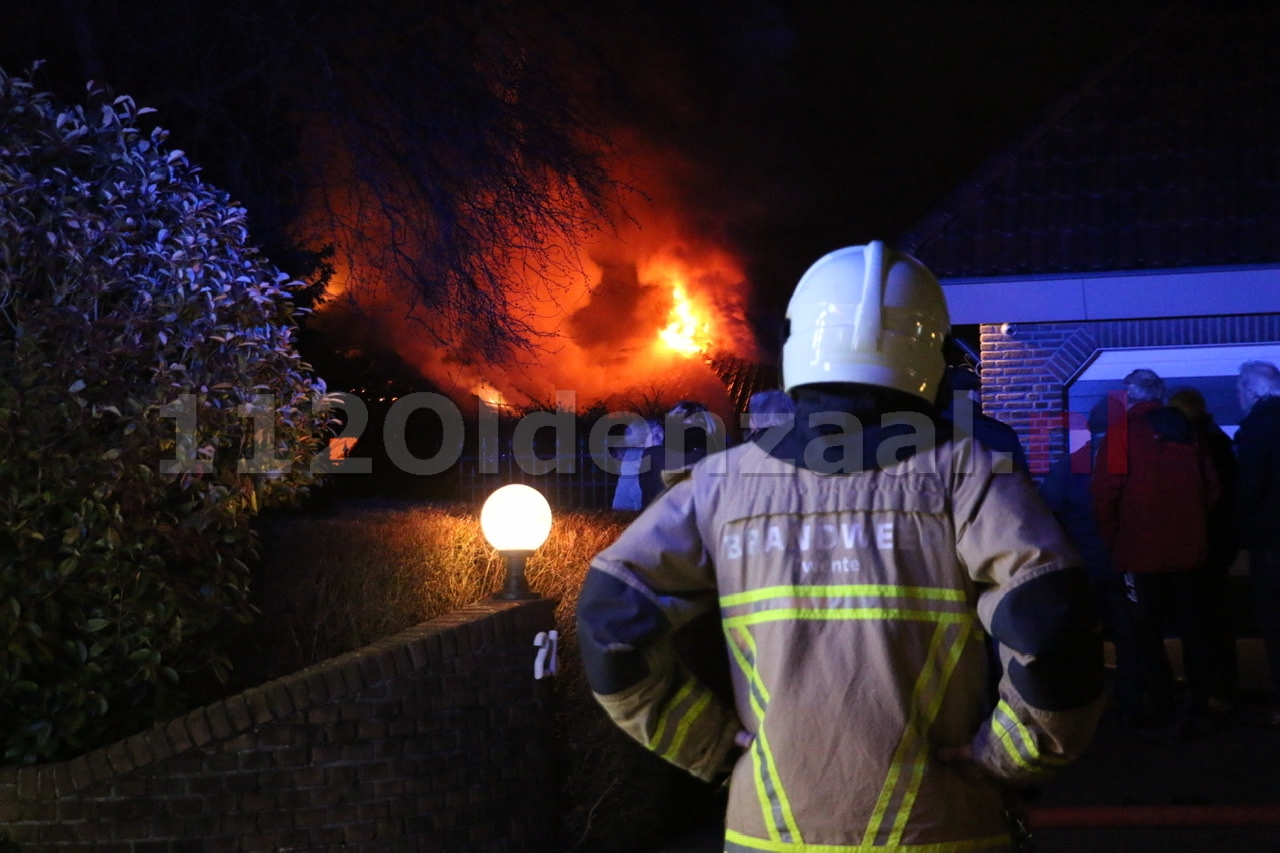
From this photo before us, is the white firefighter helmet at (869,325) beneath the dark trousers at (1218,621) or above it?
above

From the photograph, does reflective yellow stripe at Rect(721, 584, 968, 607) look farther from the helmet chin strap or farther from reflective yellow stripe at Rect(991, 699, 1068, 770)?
the helmet chin strap

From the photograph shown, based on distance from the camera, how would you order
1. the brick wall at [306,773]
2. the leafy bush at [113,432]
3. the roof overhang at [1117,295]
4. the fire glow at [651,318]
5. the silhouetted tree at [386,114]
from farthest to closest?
the fire glow at [651,318] → the roof overhang at [1117,295] → the silhouetted tree at [386,114] → the leafy bush at [113,432] → the brick wall at [306,773]

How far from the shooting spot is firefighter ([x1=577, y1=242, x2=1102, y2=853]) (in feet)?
6.51

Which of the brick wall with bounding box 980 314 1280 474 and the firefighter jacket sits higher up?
the brick wall with bounding box 980 314 1280 474

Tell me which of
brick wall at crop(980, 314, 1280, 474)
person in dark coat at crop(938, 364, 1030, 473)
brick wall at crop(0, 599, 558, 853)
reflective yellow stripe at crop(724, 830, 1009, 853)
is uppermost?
brick wall at crop(980, 314, 1280, 474)

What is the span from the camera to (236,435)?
479 cm

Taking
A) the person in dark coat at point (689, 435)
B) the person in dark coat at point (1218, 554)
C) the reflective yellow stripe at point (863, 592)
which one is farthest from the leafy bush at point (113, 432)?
the person in dark coat at point (1218, 554)

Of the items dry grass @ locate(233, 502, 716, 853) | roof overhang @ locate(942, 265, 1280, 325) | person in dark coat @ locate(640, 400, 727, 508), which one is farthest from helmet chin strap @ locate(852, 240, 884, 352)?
roof overhang @ locate(942, 265, 1280, 325)

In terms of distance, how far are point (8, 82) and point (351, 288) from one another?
13.1 ft

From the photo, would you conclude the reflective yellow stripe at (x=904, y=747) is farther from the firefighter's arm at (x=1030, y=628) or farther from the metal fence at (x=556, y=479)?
the metal fence at (x=556, y=479)

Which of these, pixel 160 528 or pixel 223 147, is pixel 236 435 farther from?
pixel 223 147

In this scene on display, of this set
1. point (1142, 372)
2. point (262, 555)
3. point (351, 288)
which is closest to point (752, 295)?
point (351, 288)

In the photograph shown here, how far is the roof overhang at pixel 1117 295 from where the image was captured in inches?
386

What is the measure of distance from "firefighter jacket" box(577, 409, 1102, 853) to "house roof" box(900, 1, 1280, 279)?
27.8 feet
